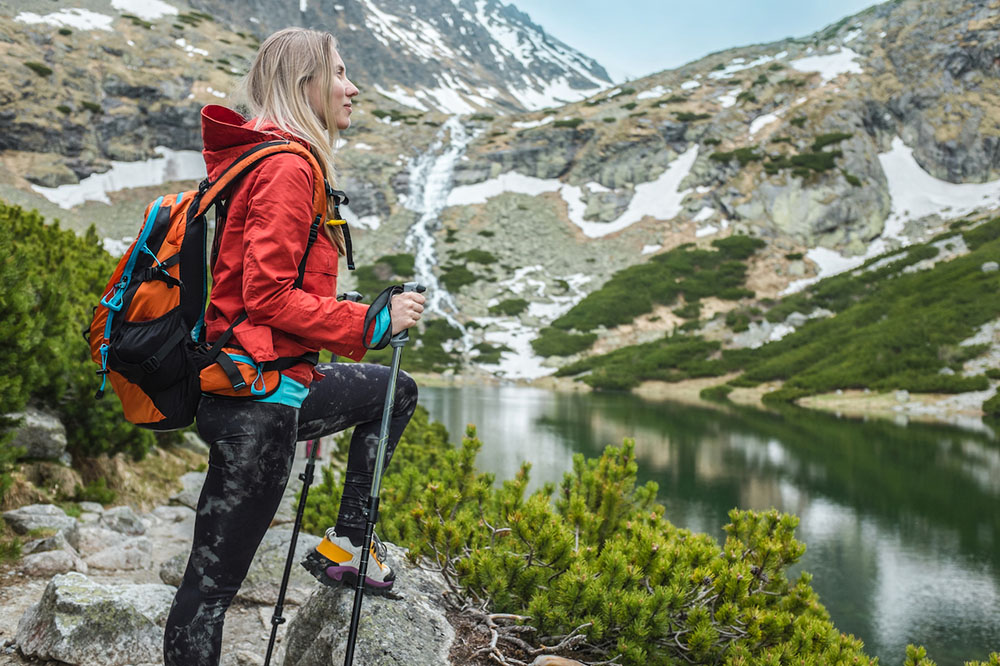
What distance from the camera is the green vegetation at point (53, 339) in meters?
4.85

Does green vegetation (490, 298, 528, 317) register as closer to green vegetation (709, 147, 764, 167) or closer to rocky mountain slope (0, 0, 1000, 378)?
rocky mountain slope (0, 0, 1000, 378)

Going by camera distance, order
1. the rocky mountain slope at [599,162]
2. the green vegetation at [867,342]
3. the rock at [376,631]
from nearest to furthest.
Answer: the rock at [376,631]
the green vegetation at [867,342]
the rocky mountain slope at [599,162]

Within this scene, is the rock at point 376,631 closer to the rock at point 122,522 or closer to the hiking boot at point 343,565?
the hiking boot at point 343,565

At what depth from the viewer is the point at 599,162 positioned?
237 feet

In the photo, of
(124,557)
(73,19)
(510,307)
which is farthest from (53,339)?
(73,19)

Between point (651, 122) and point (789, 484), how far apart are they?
6390 cm

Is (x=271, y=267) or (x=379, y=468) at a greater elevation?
(x=271, y=267)

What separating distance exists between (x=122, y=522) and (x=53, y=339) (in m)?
1.85

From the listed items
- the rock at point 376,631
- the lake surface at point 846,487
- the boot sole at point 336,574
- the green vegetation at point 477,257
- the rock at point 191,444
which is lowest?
the lake surface at point 846,487

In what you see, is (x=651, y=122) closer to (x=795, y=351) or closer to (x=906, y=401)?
(x=795, y=351)

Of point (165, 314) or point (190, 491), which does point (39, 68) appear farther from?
point (165, 314)

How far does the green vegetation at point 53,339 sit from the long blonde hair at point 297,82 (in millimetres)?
3944

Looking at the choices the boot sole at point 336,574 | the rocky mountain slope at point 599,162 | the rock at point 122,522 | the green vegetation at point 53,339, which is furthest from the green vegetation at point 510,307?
the boot sole at point 336,574

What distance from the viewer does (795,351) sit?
132 feet
